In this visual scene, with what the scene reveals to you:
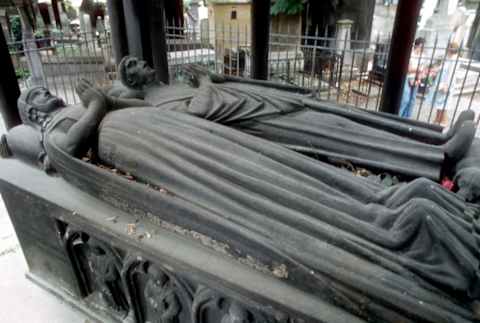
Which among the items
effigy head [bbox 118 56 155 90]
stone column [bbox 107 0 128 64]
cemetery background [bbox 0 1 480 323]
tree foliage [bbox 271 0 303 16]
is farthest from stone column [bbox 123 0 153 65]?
tree foliage [bbox 271 0 303 16]

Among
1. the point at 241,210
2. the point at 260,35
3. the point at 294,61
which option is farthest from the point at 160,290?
the point at 294,61

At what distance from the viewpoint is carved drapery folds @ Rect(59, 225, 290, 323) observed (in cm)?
146

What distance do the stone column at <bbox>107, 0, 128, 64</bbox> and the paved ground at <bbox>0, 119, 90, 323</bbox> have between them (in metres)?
2.52

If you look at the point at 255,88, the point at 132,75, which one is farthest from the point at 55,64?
the point at 255,88

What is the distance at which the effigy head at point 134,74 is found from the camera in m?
2.66

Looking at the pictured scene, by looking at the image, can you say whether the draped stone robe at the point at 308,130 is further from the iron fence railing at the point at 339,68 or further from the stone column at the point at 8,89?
the iron fence railing at the point at 339,68

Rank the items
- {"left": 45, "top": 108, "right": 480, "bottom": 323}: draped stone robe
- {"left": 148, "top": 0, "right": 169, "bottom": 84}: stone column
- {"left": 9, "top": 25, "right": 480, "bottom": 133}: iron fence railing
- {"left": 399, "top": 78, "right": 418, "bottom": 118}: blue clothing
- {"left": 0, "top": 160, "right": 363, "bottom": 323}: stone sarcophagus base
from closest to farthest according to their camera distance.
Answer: {"left": 45, "top": 108, "right": 480, "bottom": 323}: draped stone robe < {"left": 0, "top": 160, "right": 363, "bottom": 323}: stone sarcophagus base < {"left": 148, "top": 0, "right": 169, "bottom": 84}: stone column < {"left": 399, "top": 78, "right": 418, "bottom": 118}: blue clothing < {"left": 9, "top": 25, "right": 480, "bottom": 133}: iron fence railing

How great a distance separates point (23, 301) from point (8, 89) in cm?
158

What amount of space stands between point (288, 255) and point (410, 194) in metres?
0.53

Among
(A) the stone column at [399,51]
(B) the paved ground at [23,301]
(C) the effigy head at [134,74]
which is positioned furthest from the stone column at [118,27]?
(A) the stone column at [399,51]

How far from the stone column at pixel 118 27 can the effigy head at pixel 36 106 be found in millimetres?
1997

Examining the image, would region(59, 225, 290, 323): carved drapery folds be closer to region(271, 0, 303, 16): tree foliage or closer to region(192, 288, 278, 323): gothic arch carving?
region(192, 288, 278, 323): gothic arch carving

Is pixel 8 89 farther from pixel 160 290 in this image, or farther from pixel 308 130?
pixel 308 130

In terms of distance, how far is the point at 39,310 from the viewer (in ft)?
6.89
